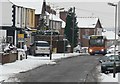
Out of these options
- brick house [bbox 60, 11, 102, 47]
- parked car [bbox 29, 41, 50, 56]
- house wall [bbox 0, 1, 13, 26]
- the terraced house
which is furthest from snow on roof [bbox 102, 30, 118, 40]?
parked car [bbox 29, 41, 50, 56]

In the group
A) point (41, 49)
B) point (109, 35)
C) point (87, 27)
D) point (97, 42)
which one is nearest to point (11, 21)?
point (41, 49)

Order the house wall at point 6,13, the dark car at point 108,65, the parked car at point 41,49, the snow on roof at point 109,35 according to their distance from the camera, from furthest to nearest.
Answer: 1. the snow on roof at point 109,35
2. the house wall at point 6,13
3. the parked car at point 41,49
4. the dark car at point 108,65

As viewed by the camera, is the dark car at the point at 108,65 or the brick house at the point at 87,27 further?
the brick house at the point at 87,27

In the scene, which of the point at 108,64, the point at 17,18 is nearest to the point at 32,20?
the point at 17,18

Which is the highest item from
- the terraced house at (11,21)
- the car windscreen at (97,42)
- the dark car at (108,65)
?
the terraced house at (11,21)

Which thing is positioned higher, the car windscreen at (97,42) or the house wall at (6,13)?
the house wall at (6,13)

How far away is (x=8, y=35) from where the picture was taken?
5666 cm

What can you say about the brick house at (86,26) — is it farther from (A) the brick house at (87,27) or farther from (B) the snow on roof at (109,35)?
(B) the snow on roof at (109,35)

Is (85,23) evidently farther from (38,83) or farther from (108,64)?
(38,83)

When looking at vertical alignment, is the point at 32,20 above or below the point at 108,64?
above

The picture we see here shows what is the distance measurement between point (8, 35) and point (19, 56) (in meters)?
14.4

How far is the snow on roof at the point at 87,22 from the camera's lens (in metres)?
132

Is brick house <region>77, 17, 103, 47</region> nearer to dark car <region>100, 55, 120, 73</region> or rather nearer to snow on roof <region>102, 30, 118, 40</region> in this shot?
snow on roof <region>102, 30, 118, 40</region>

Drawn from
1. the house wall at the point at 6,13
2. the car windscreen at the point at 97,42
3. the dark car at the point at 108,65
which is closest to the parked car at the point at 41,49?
the house wall at the point at 6,13
